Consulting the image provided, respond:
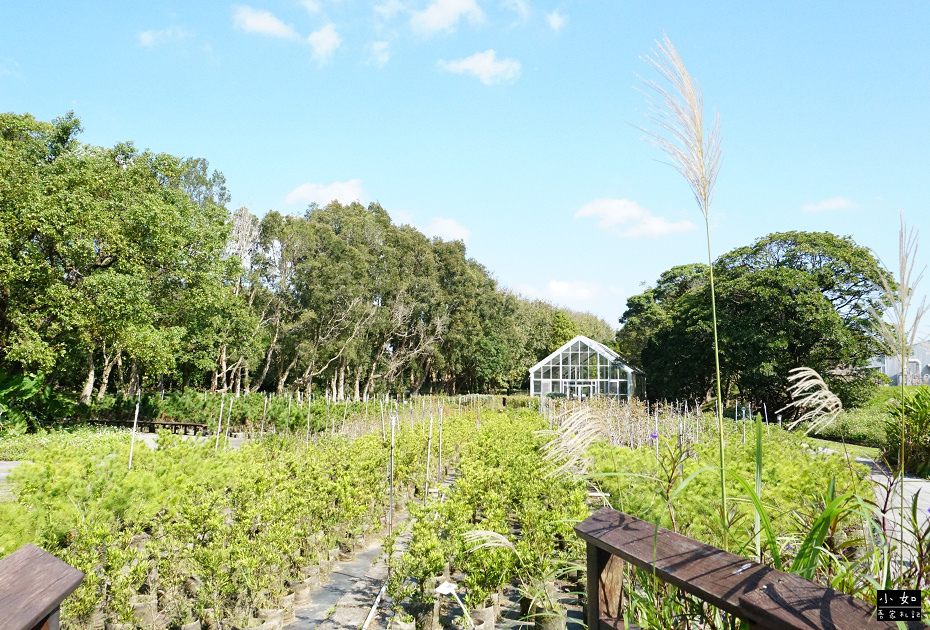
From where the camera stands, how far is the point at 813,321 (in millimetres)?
16094

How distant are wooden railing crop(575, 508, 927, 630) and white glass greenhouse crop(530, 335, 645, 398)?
67.8 ft

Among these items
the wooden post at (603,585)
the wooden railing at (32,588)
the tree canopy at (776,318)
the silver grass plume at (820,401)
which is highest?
the tree canopy at (776,318)

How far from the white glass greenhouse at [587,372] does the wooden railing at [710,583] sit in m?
20.7

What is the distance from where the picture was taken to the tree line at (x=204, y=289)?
10.4 meters

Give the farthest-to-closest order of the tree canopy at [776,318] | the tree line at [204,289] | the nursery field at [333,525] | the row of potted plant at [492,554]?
the tree canopy at [776,318] < the tree line at [204,289] < the row of potted plant at [492,554] < the nursery field at [333,525]

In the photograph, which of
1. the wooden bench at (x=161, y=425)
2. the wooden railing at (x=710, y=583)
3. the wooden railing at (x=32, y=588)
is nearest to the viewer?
the wooden railing at (x=710, y=583)

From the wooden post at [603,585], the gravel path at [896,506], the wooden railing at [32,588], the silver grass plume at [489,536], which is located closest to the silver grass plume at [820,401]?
the gravel path at [896,506]

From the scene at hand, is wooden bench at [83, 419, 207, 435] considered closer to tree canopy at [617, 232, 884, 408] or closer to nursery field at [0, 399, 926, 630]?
nursery field at [0, 399, 926, 630]

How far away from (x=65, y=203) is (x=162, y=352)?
322 cm

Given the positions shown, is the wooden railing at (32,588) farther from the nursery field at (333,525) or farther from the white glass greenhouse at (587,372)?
the white glass greenhouse at (587,372)

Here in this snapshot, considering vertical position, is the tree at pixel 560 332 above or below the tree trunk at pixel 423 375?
above

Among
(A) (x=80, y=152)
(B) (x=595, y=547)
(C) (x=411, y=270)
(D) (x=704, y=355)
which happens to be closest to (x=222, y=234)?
(A) (x=80, y=152)

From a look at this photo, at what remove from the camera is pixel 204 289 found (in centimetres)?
1291

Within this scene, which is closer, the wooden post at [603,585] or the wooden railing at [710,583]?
the wooden railing at [710,583]
